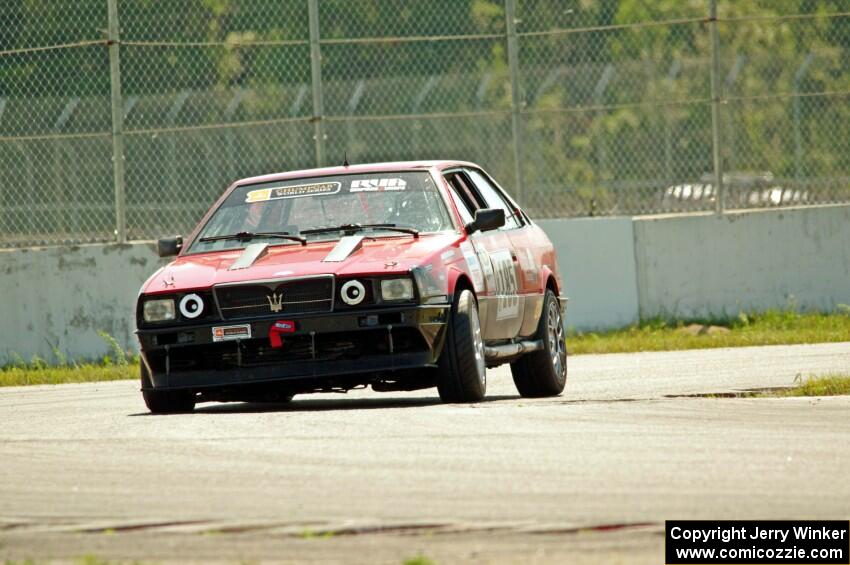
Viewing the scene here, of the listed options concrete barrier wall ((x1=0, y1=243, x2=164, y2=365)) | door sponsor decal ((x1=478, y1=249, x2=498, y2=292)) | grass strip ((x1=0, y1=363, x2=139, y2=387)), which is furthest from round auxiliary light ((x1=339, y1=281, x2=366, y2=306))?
concrete barrier wall ((x1=0, y1=243, x2=164, y2=365))

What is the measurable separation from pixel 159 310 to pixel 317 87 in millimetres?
7875

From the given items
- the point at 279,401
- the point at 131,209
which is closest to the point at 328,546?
the point at 279,401

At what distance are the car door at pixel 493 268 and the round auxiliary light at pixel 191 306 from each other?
62.0 inches

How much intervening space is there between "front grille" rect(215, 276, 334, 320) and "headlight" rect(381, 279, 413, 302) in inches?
11.2

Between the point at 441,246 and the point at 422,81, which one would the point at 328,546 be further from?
the point at 422,81

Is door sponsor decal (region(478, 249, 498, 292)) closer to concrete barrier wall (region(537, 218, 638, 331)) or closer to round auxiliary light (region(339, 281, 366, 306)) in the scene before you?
round auxiliary light (region(339, 281, 366, 306))

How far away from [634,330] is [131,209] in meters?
4.95

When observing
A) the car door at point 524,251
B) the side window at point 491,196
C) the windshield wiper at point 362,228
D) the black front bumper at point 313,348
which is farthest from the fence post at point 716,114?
the black front bumper at point 313,348

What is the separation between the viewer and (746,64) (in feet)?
60.3

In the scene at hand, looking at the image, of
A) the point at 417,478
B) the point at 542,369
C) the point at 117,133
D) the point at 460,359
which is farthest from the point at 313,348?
the point at 117,133

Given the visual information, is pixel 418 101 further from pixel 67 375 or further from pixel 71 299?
pixel 67 375

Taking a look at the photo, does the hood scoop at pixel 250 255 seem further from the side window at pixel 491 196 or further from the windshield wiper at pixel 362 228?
the side window at pixel 491 196

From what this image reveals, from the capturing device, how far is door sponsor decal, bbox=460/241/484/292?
1030 centimetres

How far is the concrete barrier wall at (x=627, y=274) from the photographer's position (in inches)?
664
